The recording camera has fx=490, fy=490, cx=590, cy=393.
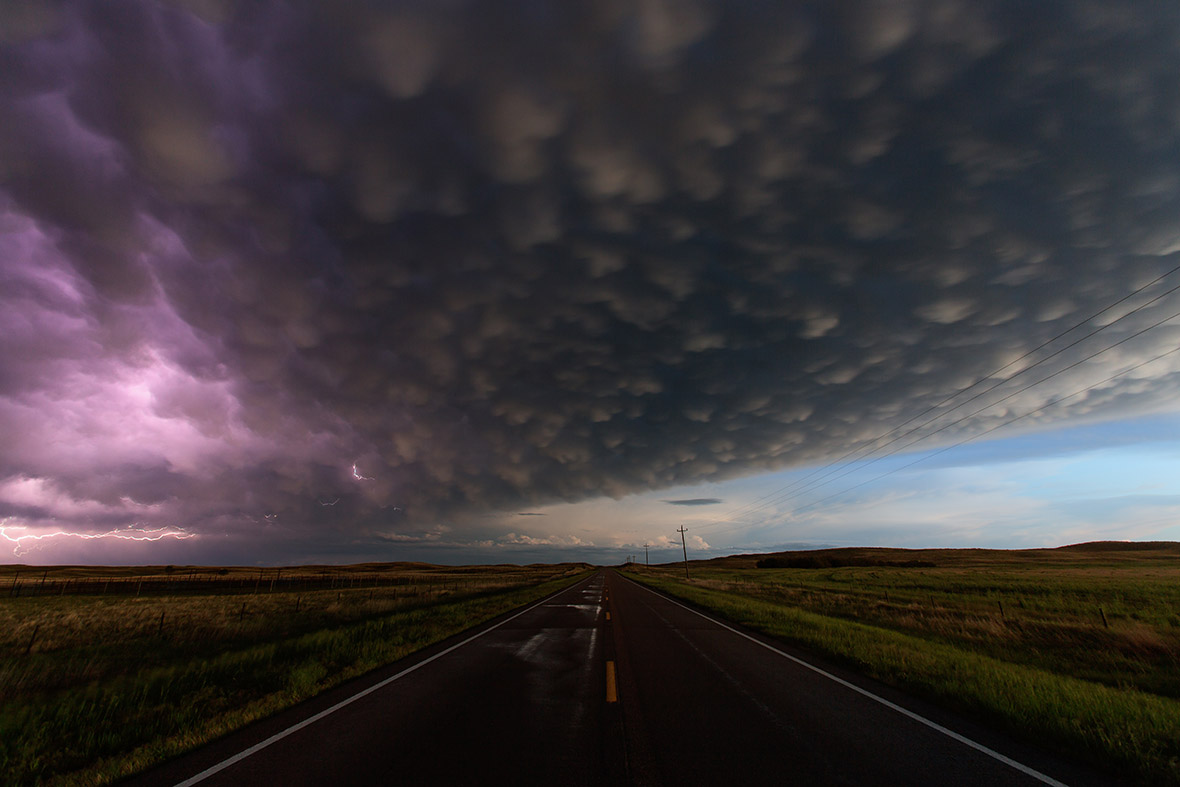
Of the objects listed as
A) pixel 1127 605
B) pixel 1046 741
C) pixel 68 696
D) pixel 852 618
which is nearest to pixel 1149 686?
pixel 1046 741

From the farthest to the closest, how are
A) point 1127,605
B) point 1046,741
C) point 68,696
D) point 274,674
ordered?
point 1127,605 < point 274,674 < point 68,696 < point 1046,741

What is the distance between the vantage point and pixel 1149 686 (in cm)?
1003

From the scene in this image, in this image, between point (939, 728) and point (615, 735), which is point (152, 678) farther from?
point (939, 728)

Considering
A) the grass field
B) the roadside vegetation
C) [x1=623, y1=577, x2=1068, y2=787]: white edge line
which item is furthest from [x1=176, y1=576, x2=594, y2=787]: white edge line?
the roadside vegetation

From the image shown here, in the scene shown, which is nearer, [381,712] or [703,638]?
[381,712]

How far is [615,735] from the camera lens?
18.9 ft

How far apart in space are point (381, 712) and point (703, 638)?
31.1 ft

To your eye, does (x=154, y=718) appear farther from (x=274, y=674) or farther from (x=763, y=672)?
(x=763, y=672)

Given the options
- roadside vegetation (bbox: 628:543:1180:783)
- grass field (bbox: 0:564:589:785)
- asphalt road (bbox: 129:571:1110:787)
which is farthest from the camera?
roadside vegetation (bbox: 628:543:1180:783)

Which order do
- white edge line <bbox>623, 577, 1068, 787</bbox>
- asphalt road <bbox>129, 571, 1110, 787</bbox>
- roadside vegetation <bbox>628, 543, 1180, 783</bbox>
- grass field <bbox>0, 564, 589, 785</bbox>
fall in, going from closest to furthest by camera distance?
asphalt road <bbox>129, 571, 1110, 787</bbox>
white edge line <bbox>623, 577, 1068, 787</bbox>
grass field <bbox>0, 564, 589, 785</bbox>
roadside vegetation <bbox>628, 543, 1180, 783</bbox>

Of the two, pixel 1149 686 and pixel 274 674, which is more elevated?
pixel 274 674

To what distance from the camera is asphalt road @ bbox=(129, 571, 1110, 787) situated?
15.6 feet

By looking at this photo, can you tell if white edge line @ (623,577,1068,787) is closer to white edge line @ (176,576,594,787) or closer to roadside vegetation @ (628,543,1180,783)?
roadside vegetation @ (628,543,1180,783)

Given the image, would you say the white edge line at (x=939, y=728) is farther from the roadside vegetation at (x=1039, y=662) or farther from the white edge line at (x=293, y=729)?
the white edge line at (x=293, y=729)
